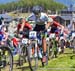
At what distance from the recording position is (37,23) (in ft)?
36.3

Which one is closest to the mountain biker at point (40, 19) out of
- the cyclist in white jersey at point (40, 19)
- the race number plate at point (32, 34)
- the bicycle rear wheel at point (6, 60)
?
the cyclist in white jersey at point (40, 19)

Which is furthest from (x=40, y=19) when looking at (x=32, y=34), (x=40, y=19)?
(x=32, y=34)

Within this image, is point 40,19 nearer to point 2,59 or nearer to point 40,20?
point 40,20

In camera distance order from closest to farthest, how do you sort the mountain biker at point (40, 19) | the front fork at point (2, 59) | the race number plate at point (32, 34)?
the front fork at point (2, 59), the race number plate at point (32, 34), the mountain biker at point (40, 19)

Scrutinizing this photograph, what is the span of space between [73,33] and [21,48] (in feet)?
31.7

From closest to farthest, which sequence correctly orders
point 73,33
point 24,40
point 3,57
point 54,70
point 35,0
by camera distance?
1. point 3,57
2. point 54,70
3. point 24,40
4. point 73,33
5. point 35,0

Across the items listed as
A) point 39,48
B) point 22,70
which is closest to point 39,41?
point 39,48

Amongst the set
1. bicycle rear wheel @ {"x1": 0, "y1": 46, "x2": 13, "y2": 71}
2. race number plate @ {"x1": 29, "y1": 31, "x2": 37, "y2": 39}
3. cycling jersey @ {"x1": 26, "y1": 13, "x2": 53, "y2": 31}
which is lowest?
bicycle rear wheel @ {"x1": 0, "y1": 46, "x2": 13, "y2": 71}

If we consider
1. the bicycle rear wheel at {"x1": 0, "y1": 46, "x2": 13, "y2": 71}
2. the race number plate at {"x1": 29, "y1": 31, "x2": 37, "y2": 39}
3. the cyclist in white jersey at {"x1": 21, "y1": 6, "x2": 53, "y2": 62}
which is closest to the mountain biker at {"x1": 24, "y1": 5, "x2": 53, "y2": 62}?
the cyclist in white jersey at {"x1": 21, "y1": 6, "x2": 53, "y2": 62}

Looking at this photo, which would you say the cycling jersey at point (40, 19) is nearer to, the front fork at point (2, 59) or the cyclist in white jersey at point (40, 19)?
the cyclist in white jersey at point (40, 19)

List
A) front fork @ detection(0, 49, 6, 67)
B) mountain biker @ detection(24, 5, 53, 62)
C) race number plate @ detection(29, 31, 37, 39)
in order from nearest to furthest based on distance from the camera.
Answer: front fork @ detection(0, 49, 6, 67), race number plate @ detection(29, 31, 37, 39), mountain biker @ detection(24, 5, 53, 62)

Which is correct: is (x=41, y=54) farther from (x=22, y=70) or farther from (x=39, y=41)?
(x=22, y=70)

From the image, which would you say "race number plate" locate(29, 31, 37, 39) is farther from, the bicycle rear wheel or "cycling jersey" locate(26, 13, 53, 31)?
the bicycle rear wheel

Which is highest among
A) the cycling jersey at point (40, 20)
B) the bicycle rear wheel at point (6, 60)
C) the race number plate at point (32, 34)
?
the cycling jersey at point (40, 20)
